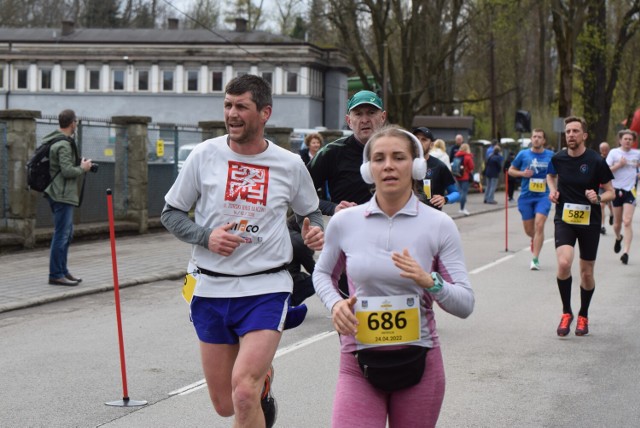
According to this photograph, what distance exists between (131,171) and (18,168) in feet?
13.6

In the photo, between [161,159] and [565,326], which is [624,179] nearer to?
[565,326]

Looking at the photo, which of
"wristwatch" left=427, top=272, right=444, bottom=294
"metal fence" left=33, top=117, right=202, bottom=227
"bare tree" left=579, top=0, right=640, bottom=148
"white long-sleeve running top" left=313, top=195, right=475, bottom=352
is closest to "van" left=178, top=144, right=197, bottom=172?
"metal fence" left=33, top=117, right=202, bottom=227

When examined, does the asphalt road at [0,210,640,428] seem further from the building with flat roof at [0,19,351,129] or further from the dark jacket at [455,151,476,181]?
the building with flat roof at [0,19,351,129]

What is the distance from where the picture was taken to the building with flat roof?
7238 cm

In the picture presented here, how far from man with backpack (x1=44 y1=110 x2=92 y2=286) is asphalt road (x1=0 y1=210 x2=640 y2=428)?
0.81 meters

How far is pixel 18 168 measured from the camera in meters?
16.6

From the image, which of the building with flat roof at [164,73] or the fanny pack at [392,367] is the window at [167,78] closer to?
the building with flat roof at [164,73]

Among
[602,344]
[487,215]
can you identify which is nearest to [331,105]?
[487,215]

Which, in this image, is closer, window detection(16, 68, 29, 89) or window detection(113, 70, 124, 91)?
window detection(113, 70, 124, 91)

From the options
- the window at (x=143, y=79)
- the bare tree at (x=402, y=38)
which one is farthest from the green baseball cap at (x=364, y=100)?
the window at (x=143, y=79)

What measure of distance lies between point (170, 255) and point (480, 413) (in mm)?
10866

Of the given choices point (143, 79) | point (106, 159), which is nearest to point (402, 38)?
point (106, 159)

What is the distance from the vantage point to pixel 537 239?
15.3 m

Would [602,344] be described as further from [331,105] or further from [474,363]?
[331,105]
